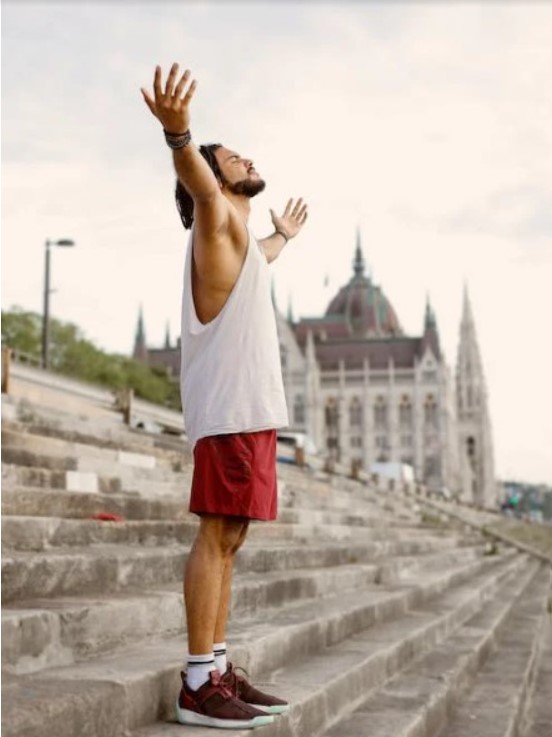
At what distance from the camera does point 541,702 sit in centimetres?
570

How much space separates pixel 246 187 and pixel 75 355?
2311 inches

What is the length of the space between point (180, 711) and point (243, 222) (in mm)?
1560

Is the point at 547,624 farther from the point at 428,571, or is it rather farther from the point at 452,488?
the point at 452,488

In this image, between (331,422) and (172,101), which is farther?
(331,422)

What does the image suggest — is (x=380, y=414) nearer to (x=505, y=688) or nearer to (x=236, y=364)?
(x=505, y=688)

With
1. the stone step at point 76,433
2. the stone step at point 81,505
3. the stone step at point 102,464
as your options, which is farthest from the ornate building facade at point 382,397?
the stone step at point 81,505

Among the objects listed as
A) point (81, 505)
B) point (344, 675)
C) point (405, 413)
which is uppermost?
point (405, 413)

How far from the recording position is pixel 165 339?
134750 millimetres

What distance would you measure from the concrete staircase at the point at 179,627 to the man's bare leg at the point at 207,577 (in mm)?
217

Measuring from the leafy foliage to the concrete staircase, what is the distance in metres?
45.4

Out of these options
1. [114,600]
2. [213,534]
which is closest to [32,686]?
[213,534]

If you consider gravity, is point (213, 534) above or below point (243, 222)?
below

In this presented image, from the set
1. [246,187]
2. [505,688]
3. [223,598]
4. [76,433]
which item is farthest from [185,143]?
[76,433]

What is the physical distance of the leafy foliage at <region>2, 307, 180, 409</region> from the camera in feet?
184
